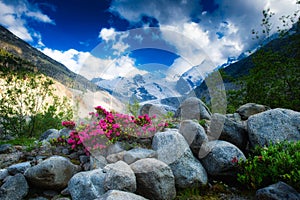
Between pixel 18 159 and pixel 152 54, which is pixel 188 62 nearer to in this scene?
pixel 152 54

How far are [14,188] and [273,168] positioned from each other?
6.81 m

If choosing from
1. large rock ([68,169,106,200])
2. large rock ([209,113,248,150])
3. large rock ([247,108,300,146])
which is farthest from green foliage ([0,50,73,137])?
large rock ([247,108,300,146])

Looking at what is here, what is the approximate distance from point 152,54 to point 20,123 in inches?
512

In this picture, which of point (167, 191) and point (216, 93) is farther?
point (216, 93)

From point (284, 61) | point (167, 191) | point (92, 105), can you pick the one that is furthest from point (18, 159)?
point (284, 61)

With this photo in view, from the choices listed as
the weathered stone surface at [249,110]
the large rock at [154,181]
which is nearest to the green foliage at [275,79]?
the weathered stone surface at [249,110]

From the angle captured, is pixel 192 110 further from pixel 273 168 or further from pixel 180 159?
pixel 273 168

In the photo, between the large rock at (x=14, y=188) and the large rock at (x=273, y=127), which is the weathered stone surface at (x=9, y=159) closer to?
the large rock at (x=14, y=188)

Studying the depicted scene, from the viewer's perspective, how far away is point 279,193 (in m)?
4.40

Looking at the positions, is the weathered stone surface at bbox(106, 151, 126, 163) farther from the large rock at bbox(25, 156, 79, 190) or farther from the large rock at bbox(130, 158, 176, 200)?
the large rock at bbox(25, 156, 79, 190)

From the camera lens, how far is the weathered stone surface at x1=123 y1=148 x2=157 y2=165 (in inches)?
232

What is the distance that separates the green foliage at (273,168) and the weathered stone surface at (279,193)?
0.37 meters

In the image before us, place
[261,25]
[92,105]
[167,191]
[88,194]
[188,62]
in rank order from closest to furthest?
[88,194] → [167,191] → [188,62] → [92,105] → [261,25]

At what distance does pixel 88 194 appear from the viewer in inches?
188
